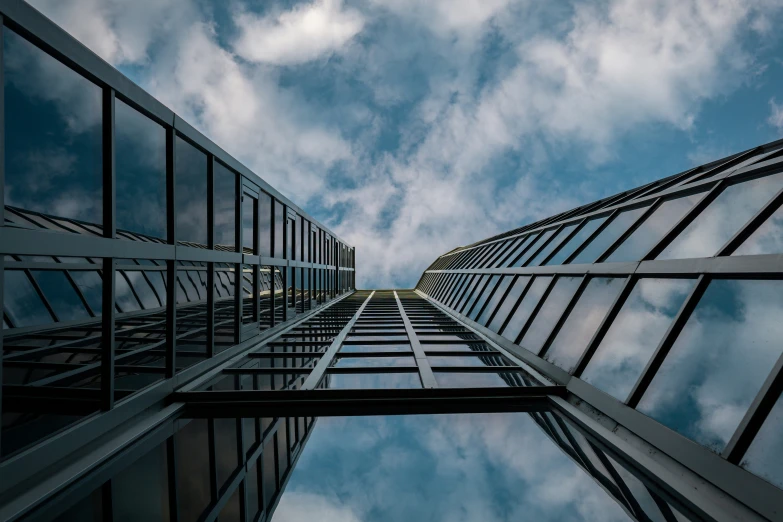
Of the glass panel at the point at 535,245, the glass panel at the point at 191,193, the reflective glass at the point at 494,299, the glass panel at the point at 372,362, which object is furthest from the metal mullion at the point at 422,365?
the glass panel at the point at 191,193

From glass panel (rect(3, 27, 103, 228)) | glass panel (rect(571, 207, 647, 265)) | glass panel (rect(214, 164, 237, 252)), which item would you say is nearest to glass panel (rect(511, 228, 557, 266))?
glass panel (rect(571, 207, 647, 265))

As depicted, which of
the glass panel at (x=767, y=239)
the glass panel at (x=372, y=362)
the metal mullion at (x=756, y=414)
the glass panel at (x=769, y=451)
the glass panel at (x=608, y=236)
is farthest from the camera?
the glass panel at (x=372, y=362)

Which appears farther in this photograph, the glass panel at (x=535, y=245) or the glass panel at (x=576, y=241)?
the glass panel at (x=535, y=245)

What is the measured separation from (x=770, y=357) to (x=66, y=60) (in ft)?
32.8

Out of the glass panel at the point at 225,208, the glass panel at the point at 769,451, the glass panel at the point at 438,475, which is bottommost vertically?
the glass panel at the point at 438,475

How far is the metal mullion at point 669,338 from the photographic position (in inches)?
246

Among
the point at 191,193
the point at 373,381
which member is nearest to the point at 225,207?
the point at 191,193

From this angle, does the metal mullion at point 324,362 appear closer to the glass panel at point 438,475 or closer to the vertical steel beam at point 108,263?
the glass panel at point 438,475

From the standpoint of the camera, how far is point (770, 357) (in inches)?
189

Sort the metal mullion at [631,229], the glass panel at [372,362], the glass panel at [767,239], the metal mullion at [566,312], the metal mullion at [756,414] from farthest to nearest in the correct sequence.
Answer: the glass panel at [372,362] → the metal mullion at [566,312] → the metal mullion at [631,229] → the glass panel at [767,239] → the metal mullion at [756,414]

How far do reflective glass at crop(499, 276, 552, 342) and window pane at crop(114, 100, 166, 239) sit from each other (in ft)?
32.6

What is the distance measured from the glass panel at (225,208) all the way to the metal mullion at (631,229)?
Answer: 10.1 metres

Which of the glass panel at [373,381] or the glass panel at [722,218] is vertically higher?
the glass panel at [722,218]

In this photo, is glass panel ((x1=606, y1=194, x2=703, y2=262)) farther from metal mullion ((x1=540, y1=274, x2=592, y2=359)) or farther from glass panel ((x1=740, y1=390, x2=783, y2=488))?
glass panel ((x1=740, y1=390, x2=783, y2=488))
